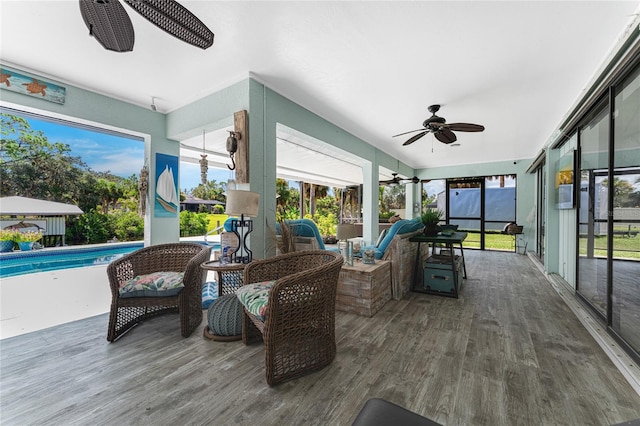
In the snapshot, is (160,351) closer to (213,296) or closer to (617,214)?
(213,296)

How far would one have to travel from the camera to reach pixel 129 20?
146 centimetres

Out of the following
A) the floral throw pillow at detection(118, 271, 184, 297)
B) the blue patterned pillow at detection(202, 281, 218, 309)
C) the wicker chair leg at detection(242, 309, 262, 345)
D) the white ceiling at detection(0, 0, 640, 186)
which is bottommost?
the blue patterned pillow at detection(202, 281, 218, 309)

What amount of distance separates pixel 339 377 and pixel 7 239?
17.3 feet

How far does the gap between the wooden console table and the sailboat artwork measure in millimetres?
2717

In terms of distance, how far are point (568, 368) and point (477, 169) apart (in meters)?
7.40

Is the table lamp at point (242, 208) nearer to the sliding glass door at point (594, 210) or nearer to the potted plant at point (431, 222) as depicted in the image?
the potted plant at point (431, 222)

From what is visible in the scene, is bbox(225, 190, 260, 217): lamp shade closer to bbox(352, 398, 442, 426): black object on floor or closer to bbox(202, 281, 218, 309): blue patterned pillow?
bbox(202, 281, 218, 309): blue patterned pillow

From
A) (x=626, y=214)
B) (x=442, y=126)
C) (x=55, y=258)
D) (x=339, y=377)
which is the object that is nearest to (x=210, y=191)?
(x=55, y=258)

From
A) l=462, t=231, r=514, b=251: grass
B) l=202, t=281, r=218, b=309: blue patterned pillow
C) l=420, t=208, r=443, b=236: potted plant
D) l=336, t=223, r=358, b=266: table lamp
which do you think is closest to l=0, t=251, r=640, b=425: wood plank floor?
l=202, t=281, r=218, b=309: blue patterned pillow

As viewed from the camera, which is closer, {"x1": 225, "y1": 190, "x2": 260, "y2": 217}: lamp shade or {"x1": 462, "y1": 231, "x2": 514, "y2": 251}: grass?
{"x1": 225, "y1": 190, "x2": 260, "y2": 217}: lamp shade

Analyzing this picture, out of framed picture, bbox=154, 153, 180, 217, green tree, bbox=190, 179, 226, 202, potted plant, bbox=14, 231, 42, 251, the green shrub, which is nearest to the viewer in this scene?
framed picture, bbox=154, 153, 180, 217

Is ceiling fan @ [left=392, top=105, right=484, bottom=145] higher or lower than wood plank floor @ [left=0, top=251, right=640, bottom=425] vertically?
higher

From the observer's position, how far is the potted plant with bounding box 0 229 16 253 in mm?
3763

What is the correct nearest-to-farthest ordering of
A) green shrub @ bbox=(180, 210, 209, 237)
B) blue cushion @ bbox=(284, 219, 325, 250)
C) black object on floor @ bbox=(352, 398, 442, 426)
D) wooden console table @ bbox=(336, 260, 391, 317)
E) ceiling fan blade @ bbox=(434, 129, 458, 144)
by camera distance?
1. black object on floor @ bbox=(352, 398, 442, 426)
2. wooden console table @ bbox=(336, 260, 391, 317)
3. blue cushion @ bbox=(284, 219, 325, 250)
4. ceiling fan blade @ bbox=(434, 129, 458, 144)
5. green shrub @ bbox=(180, 210, 209, 237)
